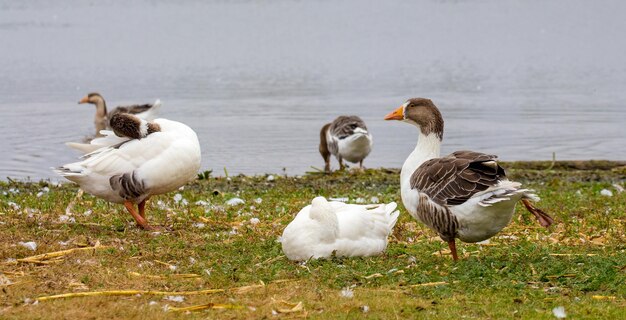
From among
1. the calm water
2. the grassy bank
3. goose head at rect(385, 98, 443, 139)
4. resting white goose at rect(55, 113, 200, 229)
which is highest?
goose head at rect(385, 98, 443, 139)

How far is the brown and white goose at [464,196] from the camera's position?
894 centimetres

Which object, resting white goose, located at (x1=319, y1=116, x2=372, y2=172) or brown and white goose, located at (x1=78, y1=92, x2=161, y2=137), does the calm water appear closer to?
brown and white goose, located at (x1=78, y1=92, x2=161, y2=137)

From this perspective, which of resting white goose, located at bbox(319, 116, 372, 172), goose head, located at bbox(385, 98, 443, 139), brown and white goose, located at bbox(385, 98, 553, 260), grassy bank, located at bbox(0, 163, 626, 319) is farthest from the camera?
resting white goose, located at bbox(319, 116, 372, 172)

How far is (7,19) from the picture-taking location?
111 meters

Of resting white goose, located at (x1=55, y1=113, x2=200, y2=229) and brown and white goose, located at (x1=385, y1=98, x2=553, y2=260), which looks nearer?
brown and white goose, located at (x1=385, y1=98, x2=553, y2=260)

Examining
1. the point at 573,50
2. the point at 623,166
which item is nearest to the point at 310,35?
the point at 573,50

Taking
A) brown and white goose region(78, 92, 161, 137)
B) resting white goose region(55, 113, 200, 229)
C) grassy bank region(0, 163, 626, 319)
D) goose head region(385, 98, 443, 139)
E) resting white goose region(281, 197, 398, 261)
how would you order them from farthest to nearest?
1. brown and white goose region(78, 92, 161, 137)
2. resting white goose region(55, 113, 200, 229)
3. goose head region(385, 98, 443, 139)
4. resting white goose region(281, 197, 398, 261)
5. grassy bank region(0, 163, 626, 319)

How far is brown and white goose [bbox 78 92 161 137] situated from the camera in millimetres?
28105

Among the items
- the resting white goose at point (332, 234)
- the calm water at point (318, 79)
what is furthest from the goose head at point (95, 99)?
the resting white goose at point (332, 234)

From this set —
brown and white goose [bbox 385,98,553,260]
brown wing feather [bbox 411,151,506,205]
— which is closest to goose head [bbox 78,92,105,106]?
brown and white goose [bbox 385,98,553,260]

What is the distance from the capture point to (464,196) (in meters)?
9.05

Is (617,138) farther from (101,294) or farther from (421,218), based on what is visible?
(101,294)

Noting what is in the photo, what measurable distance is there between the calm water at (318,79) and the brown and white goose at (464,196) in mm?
13287

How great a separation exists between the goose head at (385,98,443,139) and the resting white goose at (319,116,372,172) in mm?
11465
